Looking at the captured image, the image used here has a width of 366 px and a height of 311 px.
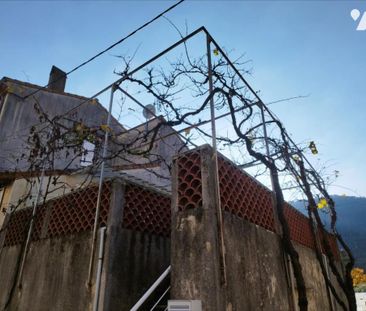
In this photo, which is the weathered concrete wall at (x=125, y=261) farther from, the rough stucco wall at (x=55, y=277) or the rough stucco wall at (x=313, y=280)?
the rough stucco wall at (x=313, y=280)

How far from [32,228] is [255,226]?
464 cm

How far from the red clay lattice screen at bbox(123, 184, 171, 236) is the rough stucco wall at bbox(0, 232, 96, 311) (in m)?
0.73

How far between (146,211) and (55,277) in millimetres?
1846

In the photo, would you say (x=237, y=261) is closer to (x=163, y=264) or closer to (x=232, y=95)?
(x=163, y=264)

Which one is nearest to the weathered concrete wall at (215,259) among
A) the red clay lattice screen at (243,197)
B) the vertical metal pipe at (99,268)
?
the red clay lattice screen at (243,197)

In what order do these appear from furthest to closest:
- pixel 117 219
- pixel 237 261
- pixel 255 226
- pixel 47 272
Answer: pixel 47 272
pixel 117 219
pixel 255 226
pixel 237 261

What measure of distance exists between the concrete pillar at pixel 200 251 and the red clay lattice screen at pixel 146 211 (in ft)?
4.77

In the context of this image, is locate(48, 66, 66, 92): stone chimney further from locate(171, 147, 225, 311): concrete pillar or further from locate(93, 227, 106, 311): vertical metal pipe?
locate(171, 147, 225, 311): concrete pillar

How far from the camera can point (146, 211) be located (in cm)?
522

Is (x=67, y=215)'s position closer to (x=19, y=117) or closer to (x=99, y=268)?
(x=99, y=268)

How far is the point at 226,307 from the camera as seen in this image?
2.94 meters

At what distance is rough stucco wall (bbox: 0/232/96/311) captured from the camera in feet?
14.5

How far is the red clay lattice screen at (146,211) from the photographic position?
4.88m

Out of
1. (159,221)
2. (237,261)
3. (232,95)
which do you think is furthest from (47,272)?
(232,95)
